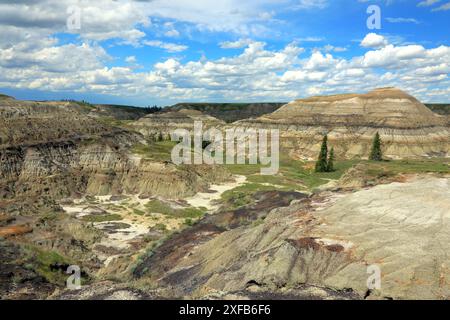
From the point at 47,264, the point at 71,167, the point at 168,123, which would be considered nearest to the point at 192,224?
the point at 47,264

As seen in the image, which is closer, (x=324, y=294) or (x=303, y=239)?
(x=324, y=294)

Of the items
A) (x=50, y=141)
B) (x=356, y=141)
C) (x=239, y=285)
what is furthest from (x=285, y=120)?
(x=239, y=285)

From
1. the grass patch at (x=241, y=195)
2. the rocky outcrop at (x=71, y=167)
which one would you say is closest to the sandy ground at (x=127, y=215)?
the grass patch at (x=241, y=195)

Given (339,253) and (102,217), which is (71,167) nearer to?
(102,217)

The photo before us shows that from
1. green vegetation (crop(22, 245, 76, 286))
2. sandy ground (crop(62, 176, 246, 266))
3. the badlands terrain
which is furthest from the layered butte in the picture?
green vegetation (crop(22, 245, 76, 286))

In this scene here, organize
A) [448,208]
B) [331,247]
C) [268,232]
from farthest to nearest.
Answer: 1. [268,232]
2. [448,208]
3. [331,247]
